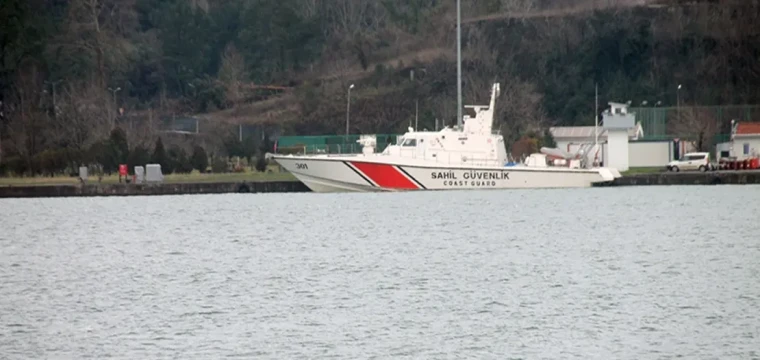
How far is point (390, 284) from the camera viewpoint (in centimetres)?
2798

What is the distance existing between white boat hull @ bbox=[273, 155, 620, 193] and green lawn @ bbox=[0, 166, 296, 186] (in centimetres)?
555

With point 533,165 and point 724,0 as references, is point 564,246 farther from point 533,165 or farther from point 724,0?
point 724,0

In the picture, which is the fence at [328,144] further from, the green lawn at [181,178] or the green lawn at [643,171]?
the green lawn at [643,171]

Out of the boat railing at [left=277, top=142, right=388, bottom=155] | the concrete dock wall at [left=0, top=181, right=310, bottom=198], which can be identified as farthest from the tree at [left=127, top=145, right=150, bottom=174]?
the boat railing at [left=277, top=142, right=388, bottom=155]

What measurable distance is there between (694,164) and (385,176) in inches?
623

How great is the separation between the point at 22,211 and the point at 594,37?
5066cm

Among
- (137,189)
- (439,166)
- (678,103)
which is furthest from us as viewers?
(678,103)

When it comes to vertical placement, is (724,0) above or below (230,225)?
above

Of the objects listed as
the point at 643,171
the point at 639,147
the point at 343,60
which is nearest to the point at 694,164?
the point at 643,171

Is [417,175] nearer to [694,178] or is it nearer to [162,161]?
[694,178]

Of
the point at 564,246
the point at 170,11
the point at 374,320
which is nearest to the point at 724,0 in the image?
the point at 170,11

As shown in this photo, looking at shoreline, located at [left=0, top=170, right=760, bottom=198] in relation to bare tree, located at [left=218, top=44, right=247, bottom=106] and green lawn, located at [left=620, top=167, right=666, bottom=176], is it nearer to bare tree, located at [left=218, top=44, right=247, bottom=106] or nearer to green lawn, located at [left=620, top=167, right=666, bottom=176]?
green lawn, located at [left=620, top=167, right=666, bottom=176]

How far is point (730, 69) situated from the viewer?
300 feet

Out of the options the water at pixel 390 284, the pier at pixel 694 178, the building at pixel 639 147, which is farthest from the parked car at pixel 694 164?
the water at pixel 390 284
